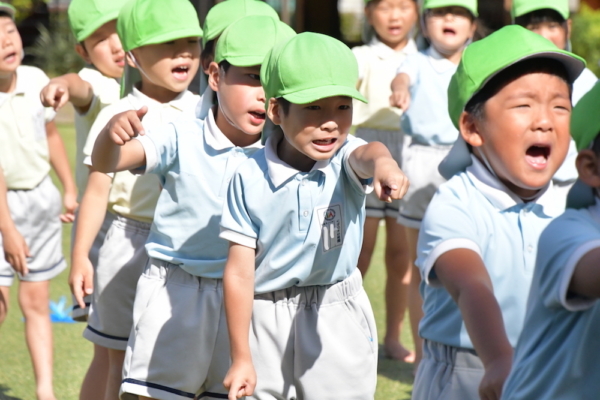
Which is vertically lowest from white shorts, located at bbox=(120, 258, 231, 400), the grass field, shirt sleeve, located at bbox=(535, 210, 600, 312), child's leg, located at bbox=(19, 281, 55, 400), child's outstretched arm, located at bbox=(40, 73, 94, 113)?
the grass field

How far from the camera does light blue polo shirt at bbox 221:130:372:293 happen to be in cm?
302

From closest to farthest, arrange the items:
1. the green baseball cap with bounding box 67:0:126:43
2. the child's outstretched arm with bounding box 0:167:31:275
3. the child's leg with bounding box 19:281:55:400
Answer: the child's outstretched arm with bounding box 0:167:31:275 < the green baseball cap with bounding box 67:0:126:43 < the child's leg with bounding box 19:281:55:400

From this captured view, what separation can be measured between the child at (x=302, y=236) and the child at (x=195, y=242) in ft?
1.02

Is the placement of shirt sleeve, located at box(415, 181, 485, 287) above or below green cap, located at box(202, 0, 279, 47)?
below

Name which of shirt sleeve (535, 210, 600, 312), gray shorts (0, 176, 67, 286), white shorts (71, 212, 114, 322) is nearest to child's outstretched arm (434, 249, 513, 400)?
Result: shirt sleeve (535, 210, 600, 312)

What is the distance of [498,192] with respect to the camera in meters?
2.88

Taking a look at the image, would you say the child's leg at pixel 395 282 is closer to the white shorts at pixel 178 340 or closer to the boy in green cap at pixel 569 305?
the white shorts at pixel 178 340

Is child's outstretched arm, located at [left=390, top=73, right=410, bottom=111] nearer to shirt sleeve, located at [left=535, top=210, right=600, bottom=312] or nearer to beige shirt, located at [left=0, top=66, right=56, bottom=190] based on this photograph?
beige shirt, located at [left=0, top=66, right=56, bottom=190]

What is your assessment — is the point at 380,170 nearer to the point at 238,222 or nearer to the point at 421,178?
the point at 238,222

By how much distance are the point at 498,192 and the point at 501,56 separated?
40cm

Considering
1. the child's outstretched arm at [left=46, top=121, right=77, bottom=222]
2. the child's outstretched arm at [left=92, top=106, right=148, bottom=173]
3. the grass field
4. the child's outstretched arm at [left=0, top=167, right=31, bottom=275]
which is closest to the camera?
the child's outstretched arm at [left=92, top=106, right=148, bottom=173]

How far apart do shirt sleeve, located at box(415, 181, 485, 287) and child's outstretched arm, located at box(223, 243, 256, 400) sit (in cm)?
54

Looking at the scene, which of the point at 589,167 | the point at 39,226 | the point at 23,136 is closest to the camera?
the point at 589,167

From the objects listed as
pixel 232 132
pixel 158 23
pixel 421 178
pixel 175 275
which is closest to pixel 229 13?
pixel 158 23
